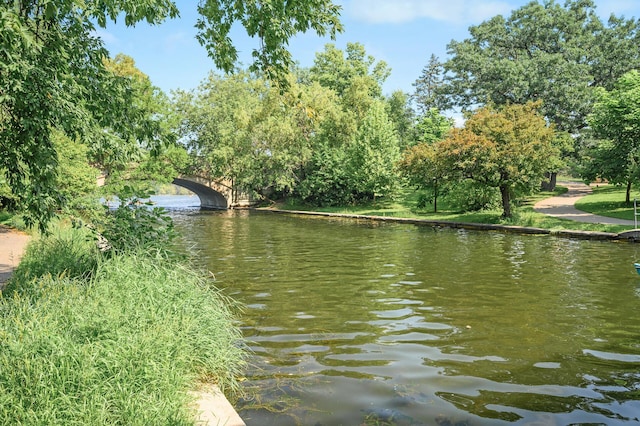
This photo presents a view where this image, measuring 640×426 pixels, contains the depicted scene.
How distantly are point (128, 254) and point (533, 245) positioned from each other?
609 inches

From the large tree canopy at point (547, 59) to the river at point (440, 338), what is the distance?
101ft

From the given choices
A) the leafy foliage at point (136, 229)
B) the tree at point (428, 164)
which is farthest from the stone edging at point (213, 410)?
the tree at point (428, 164)

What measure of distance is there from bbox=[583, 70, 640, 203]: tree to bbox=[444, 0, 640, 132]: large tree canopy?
13694mm

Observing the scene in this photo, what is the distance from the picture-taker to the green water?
5.30 meters

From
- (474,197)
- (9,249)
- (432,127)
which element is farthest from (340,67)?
(9,249)

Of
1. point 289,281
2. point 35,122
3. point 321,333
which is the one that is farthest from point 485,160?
point 35,122

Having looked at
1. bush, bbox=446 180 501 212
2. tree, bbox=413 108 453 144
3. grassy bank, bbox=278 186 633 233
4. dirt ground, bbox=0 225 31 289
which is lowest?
dirt ground, bbox=0 225 31 289

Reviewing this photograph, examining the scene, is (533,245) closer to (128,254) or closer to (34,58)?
(128,254)

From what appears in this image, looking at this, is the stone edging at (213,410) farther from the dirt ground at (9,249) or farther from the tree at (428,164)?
the tree at (428,164)

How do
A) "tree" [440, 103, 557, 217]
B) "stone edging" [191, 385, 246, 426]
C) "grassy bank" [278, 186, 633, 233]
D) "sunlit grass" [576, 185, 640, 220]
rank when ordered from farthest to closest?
"sunlit grass" [576, 185, 640, 220]
"tree" [440, 103, 557, 217]
"grassy bank" [278, 186, 633, 233]
"stone edging" [191, 385, 246, 426]

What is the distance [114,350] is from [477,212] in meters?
29.4

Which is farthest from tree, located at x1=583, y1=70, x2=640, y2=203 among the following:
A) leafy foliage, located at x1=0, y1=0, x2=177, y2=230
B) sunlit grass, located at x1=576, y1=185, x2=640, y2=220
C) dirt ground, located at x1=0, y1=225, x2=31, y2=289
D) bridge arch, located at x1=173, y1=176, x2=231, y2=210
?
bridge arch, located at x1=173, y1=176, x2=231, y2=210

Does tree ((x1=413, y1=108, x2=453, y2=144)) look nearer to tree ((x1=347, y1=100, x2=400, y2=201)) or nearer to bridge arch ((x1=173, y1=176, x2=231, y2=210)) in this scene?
tree ((x1=347, y1=100, x2=400, y2=201))

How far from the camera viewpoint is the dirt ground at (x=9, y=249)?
10.4 meters
